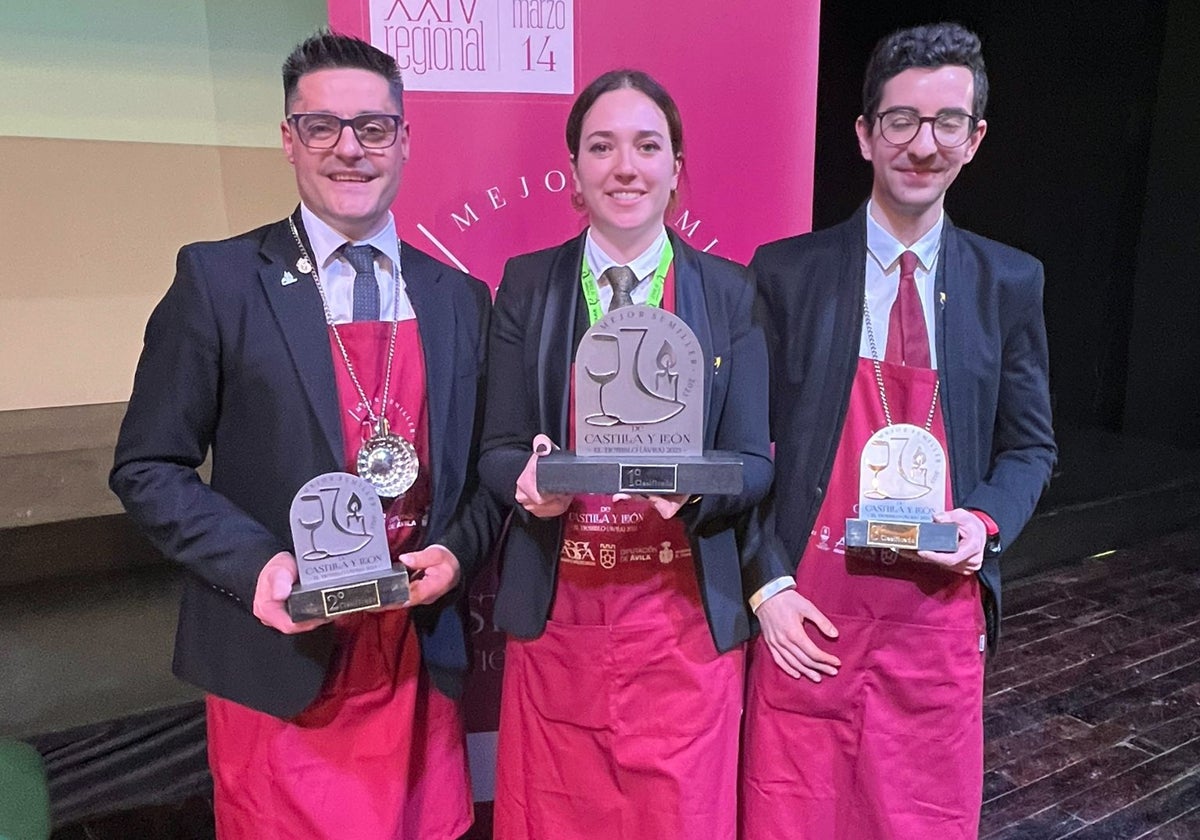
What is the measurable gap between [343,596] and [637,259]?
72 cm

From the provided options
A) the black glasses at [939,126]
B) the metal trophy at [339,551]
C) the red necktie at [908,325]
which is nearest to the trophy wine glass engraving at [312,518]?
the metal trophy at [339,551]

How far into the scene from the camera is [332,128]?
1.48 metres

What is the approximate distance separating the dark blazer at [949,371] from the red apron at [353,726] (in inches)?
24.5

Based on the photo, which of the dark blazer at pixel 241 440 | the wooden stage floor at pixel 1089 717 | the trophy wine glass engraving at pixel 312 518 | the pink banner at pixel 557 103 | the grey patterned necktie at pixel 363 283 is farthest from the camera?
the wooden stage floor at pixel 1089 717

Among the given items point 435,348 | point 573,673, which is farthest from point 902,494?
point 435,348

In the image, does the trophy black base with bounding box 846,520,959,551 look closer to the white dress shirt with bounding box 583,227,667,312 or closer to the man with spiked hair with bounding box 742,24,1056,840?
the man with spiked hair with bounding box 742,24,1056,840

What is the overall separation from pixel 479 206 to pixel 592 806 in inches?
48.8

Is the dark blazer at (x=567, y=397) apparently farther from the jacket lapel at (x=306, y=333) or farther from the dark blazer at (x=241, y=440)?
the jacket lapel at (x=306, y=333)

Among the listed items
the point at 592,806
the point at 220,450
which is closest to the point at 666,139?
the point at 220,450

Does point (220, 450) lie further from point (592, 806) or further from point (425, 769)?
point (592, 806)

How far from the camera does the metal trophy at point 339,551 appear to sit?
1.31 meters

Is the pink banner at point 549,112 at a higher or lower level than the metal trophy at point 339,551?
higher

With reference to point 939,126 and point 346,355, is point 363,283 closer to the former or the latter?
point 346,355

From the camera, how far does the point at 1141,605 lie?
13.2 feet
